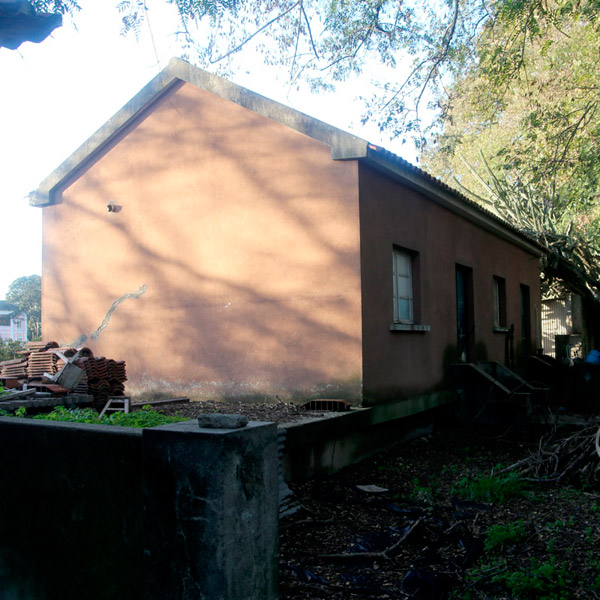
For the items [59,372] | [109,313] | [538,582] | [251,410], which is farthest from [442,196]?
[538,582]

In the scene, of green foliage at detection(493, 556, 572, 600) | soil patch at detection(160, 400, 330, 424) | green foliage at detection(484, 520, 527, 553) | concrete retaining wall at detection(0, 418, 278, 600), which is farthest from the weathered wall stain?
green foliage at detection(493, 556, 572, 600)

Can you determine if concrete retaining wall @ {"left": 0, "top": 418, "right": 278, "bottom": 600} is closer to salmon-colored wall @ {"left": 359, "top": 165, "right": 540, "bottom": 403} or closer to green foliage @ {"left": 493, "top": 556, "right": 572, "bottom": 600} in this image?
green foliage @ {"left": 493, "top": 556, "right": 572, "bottom": 600}

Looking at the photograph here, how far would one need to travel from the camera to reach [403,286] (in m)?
9.96

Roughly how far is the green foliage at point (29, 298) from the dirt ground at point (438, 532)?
1568 inches

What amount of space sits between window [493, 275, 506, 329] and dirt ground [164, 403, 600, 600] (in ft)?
22.3

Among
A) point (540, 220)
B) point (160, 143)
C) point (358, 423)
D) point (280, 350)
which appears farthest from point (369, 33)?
point (540, 220)

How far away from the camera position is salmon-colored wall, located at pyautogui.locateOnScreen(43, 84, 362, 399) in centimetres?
854

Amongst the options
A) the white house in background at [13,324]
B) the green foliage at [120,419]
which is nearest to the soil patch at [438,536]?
the green foliage at [120,419]

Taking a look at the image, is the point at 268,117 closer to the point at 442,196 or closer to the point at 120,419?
the point at 442,196

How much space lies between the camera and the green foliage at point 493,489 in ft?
21.8

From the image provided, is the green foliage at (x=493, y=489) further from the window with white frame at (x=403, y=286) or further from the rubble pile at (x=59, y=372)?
the rubble pile at (x=59, y=372)

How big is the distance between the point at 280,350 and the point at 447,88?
22.1ft

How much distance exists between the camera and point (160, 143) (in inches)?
399

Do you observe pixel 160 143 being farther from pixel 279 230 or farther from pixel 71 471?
pixel 71 471
